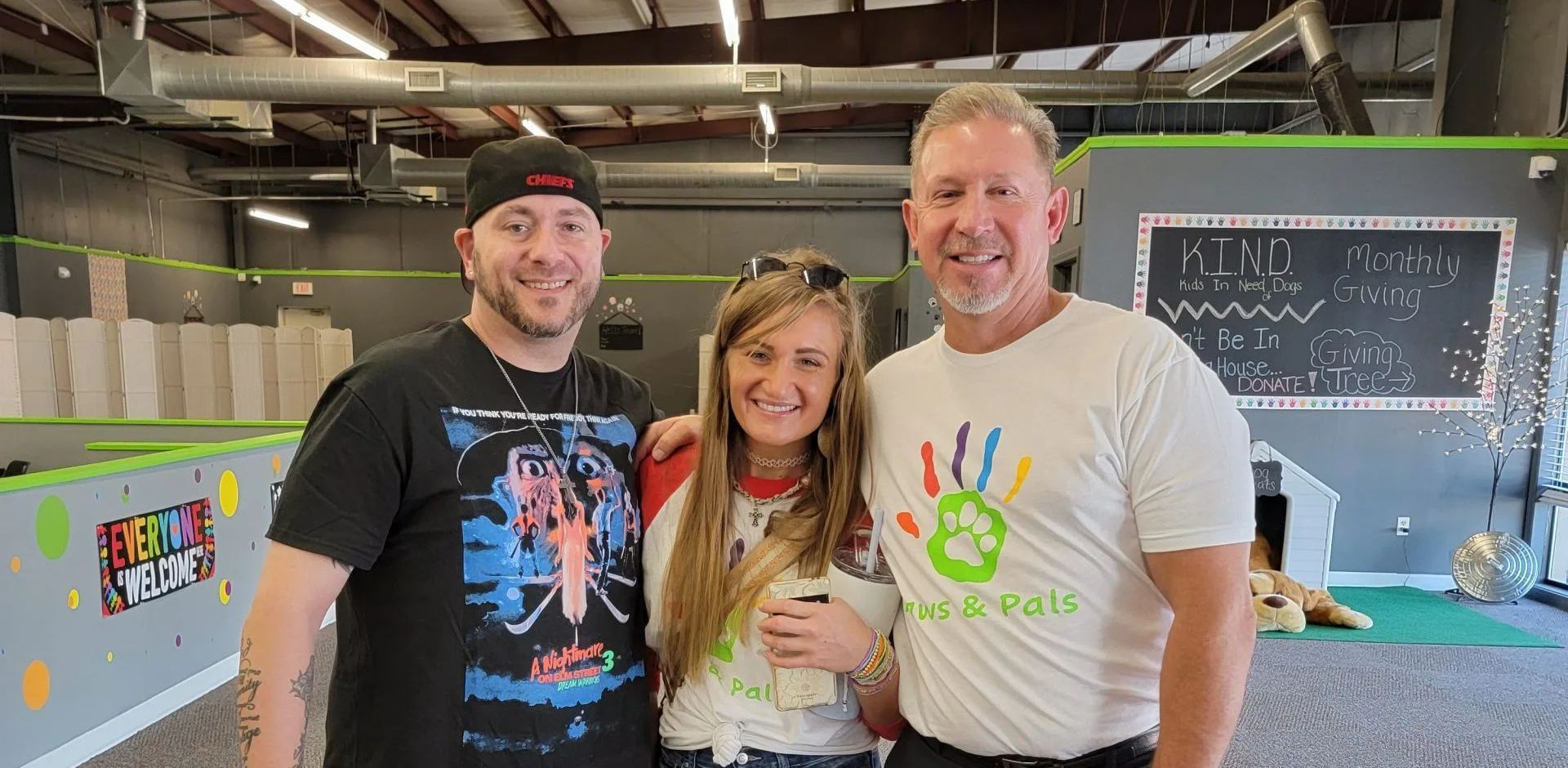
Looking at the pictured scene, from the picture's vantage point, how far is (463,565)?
1.21 m

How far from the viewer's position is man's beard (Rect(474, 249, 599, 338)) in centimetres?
128

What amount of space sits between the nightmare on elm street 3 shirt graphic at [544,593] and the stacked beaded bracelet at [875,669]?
41cm

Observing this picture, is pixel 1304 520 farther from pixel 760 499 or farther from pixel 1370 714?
pixel 760 499

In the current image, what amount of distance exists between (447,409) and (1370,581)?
20.5ft

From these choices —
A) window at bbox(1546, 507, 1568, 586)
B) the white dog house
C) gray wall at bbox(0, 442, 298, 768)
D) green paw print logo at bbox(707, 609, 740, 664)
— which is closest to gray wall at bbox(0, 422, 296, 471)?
gray wall at bbox(0, 442, 298, 768)

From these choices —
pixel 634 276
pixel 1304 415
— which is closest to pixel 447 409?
pixel 1304 415

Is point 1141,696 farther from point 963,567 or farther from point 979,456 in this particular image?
point 979,456

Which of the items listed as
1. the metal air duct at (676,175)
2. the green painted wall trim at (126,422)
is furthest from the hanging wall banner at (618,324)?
the green painted wall trim at (126,422)

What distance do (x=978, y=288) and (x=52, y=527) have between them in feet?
12.1

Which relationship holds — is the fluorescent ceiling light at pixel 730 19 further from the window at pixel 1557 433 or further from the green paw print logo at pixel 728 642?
the window at pixel 1557 433

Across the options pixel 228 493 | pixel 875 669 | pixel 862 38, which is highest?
pixel 862 38

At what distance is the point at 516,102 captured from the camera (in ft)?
22.0

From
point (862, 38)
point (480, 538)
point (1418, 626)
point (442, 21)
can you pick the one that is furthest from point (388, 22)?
point (1418, 626)

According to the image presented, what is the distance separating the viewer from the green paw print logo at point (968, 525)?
1.21m
